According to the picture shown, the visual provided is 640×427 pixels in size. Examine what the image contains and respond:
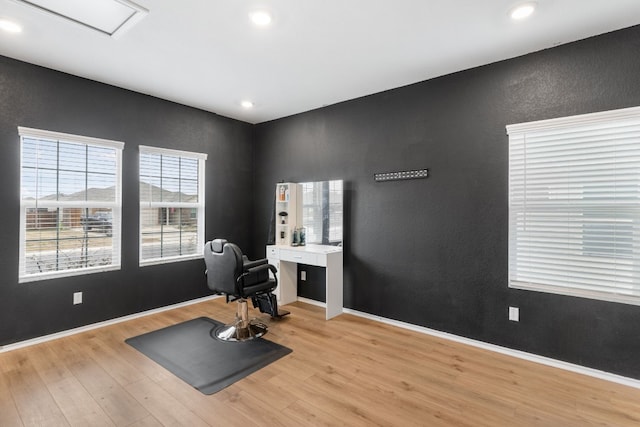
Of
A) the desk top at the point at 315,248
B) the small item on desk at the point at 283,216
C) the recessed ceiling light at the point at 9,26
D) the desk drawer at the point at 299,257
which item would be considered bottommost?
the desk drawer at the point at 299,257

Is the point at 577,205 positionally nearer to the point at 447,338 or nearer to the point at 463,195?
the point at 463,195

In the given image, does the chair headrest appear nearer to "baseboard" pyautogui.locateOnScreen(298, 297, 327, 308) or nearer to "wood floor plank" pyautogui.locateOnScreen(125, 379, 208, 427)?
"wood floor plank" pyautogui.locateOnScreen(125, 379, 208, 427)

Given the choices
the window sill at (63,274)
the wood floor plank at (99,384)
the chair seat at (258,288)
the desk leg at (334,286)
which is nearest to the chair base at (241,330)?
the chair seat at (258,288)

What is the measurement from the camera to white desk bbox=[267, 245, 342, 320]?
12.3ft

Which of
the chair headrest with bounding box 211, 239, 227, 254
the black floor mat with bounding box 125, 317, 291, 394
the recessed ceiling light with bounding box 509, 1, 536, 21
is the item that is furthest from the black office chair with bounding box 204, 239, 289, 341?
the recessed ceiling light with bounding box 509, 1, 536, 21

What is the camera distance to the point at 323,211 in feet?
13.8

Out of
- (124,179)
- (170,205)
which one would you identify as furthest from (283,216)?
(124,179)

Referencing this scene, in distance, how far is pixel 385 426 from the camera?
1.92 metres

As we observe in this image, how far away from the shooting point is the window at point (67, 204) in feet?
10.0

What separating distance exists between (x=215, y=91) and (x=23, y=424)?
3.36m

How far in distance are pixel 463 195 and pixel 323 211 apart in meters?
1.76

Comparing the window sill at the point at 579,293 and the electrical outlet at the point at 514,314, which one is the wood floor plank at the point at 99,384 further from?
the window sill at the point at 579,293

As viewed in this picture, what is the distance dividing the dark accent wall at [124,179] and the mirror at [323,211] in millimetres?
1233

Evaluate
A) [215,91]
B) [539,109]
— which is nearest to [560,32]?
[539,109]
